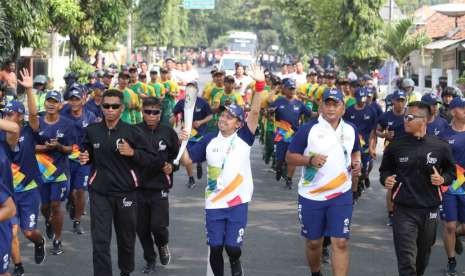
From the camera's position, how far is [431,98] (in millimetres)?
10664

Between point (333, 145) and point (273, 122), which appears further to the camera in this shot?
point (273, 122)

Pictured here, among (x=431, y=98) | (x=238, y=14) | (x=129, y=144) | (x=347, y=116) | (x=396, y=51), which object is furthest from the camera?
(x=238, y=14)

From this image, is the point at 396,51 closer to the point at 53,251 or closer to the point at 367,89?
the point at 367,89

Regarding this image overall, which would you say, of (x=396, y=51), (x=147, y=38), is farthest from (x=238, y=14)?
(x=396, y=51)

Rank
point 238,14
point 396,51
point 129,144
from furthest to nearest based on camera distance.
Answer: point 238,14
point 396,51
point 129,144

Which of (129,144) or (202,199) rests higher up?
(129,144)

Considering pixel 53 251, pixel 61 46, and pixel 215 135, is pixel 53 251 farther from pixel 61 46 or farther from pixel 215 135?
pixel 61 46

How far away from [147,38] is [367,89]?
166 feet

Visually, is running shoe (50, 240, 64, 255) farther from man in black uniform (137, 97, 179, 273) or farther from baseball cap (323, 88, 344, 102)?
baseball cap (323, 88, 344, 102)

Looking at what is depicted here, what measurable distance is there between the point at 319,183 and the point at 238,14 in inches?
4254

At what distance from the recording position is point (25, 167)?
29.3 feet

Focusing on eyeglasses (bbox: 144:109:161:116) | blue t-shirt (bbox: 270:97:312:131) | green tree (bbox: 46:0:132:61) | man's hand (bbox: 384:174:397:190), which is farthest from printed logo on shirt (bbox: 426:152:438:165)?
green tree (bbox: 46:0:132:61)

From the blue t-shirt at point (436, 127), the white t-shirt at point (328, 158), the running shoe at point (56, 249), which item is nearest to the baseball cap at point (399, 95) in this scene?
the blue t-shirt at point (436, 127)

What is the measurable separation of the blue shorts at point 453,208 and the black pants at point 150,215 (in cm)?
283
